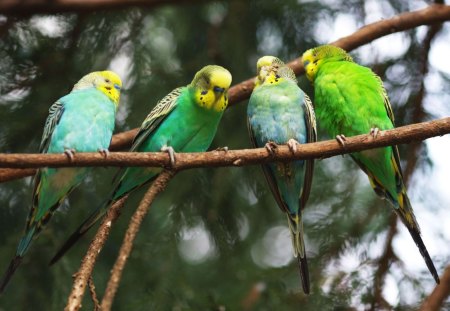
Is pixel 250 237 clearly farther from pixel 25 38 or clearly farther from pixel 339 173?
pixel 25 38

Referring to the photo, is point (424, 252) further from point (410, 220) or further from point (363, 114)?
point (363, 114)

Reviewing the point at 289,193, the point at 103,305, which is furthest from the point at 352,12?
the point at 103,305

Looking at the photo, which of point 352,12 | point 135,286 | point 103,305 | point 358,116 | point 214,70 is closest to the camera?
point 103,305

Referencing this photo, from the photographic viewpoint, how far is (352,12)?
530 cm

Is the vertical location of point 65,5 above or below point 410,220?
above

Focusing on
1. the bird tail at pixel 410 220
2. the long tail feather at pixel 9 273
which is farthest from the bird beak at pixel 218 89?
the long tail feather at pixel 9 273

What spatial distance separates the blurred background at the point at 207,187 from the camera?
14.7 ft

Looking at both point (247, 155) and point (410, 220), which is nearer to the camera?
point (247, 155)

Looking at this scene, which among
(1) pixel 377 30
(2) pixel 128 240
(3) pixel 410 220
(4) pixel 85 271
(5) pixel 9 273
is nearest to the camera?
(4) pixel 85 271

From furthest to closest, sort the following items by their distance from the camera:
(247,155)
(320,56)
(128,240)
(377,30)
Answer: (377,30), (320,56), (128,240), (247,155)

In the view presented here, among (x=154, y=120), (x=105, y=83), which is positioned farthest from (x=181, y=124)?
(x=105, y=83)

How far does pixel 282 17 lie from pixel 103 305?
8.60 ft

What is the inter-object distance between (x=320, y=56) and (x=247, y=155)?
131 cm

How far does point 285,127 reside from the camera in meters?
4.08
